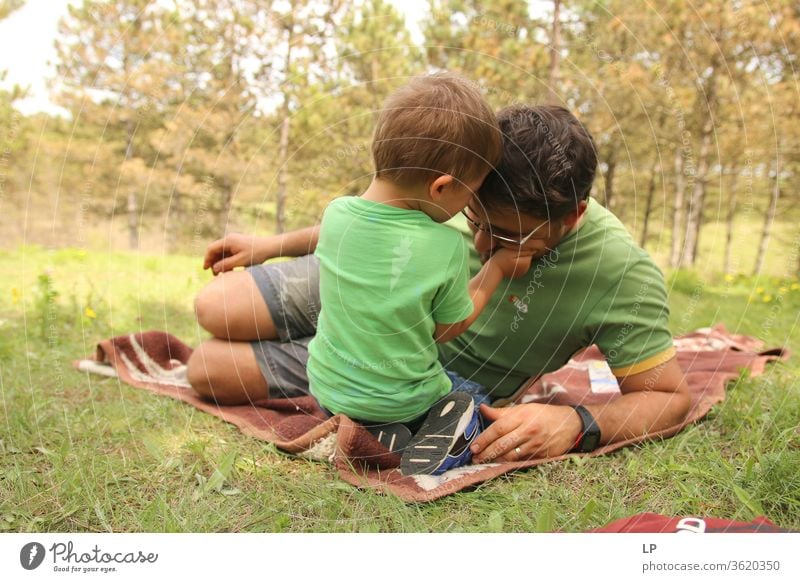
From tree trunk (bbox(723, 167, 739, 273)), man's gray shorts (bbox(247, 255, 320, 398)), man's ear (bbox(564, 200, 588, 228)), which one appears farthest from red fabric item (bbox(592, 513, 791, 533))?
tree trunk (bbox(723, 167, 739, 273))

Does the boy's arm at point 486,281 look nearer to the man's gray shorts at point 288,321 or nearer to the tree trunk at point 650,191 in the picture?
the man's gray shorts at point 288,321

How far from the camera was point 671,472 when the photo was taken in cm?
172

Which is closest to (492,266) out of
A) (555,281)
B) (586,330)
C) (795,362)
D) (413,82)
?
(555,281)

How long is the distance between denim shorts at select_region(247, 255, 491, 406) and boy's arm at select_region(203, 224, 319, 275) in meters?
0.05

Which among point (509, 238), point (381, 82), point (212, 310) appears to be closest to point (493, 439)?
point (509, 238)

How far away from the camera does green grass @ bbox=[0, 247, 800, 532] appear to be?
1.54 metres

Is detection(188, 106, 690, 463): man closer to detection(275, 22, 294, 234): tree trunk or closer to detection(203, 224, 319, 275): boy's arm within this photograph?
detection(203, 224, 319, 275): boy's arm

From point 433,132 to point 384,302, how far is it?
17.3 inches

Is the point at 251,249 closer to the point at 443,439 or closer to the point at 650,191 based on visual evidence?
the point at 443,439

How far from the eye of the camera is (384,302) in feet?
5.54

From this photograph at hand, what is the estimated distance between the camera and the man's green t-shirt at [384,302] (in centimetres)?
166

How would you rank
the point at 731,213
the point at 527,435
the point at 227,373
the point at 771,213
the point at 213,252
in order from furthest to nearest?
the point at 731,213
the point at 771,213
the point at 213,252
the point at 227,373
the point at 527,435
